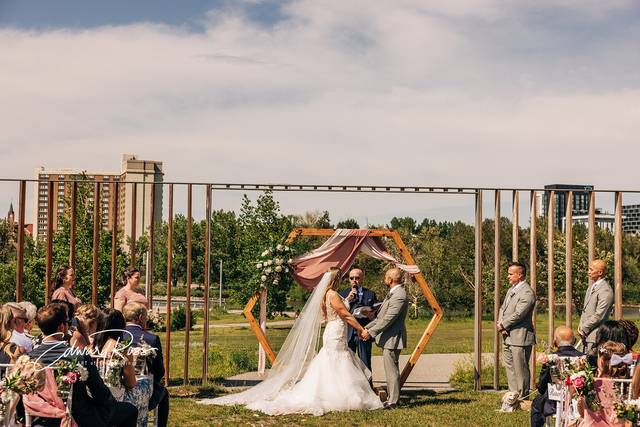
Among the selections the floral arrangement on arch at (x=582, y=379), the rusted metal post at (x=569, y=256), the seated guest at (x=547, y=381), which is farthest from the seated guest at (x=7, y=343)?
the rusted metal post at (x=569, y=256)

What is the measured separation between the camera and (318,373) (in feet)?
32.9

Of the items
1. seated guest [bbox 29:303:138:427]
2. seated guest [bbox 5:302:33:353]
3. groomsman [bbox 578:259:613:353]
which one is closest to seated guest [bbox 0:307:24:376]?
seated guest [bbox 5:302:33:353]

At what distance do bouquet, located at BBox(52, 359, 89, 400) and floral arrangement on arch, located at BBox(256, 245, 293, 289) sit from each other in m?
6.41

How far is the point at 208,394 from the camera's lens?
437 inches

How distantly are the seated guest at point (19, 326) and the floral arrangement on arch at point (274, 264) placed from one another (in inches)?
191

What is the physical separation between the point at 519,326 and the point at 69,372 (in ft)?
21.0

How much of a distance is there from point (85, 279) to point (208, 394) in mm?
11283

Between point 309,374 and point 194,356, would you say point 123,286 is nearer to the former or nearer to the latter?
point 309,374

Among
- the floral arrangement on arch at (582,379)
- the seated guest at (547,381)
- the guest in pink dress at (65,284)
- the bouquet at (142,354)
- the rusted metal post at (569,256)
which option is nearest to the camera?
the floral arrangement on arch at (582,379)

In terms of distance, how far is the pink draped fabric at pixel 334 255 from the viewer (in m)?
12.2

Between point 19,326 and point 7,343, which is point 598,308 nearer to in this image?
point 19,326

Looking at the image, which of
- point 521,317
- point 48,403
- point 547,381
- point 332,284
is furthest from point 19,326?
point 521,317

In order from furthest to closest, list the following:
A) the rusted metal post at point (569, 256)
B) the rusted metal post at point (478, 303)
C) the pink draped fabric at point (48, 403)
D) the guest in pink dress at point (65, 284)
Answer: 1. the rusted metal post at point (478, 303)
2. the rusted metal post at point (569, 256)
3. the guest in pink dress at point (65, 284)
4. the pink draped fabric at point (48, 403)

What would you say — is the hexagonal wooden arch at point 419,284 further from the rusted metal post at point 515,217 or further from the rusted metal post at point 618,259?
the rusted metal post at point 618,259
